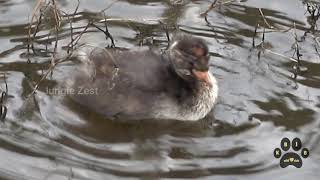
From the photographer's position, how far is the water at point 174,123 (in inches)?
194

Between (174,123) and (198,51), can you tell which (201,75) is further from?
(174,123)

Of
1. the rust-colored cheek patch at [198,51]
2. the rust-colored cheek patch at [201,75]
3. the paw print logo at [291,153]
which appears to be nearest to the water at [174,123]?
the paw print logo at [291,153]

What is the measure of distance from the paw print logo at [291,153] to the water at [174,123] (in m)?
0.04

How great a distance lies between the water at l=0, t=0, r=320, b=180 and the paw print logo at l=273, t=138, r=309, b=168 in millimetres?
42

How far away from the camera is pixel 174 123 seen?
552cm

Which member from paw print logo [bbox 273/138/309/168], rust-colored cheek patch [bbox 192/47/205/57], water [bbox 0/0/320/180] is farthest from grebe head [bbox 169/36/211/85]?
paw print logo [bbox 273/138/309/168]

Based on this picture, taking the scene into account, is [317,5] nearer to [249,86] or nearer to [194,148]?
[249,86]

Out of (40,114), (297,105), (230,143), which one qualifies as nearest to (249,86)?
(297,105)

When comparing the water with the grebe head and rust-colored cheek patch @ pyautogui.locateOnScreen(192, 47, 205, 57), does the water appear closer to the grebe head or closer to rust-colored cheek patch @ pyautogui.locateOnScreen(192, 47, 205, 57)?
the grebe head

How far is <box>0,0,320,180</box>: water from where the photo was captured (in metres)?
4.93

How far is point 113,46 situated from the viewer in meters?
6.20

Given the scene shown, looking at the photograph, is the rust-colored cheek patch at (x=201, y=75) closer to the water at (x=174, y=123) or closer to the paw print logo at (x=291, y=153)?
the water at (x=174, y=123)

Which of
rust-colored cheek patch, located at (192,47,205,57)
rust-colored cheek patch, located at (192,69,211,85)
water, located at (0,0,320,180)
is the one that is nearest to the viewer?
water, located at (0,0,320,180)

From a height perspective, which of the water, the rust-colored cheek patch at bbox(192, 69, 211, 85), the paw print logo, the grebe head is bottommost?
the paw print logo
